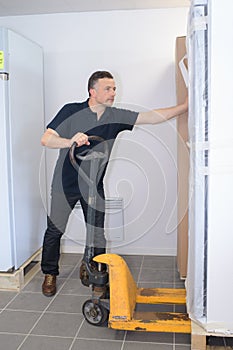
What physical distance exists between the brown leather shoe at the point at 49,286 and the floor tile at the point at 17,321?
274mm

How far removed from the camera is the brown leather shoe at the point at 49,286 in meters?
Result: 2.97

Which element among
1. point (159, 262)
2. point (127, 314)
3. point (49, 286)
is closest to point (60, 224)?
point (49, 286)

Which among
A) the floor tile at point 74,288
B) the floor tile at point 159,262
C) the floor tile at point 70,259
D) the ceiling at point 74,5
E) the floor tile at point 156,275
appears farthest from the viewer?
the floor tile at point 70,259

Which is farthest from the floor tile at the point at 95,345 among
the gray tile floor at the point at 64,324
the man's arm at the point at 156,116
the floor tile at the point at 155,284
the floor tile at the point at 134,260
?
the man's arm at the point at 156,116

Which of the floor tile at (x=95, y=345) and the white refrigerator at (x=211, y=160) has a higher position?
the white refrigerator at (x=211, y=160)

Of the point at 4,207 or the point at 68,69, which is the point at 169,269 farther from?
the point at 68,69

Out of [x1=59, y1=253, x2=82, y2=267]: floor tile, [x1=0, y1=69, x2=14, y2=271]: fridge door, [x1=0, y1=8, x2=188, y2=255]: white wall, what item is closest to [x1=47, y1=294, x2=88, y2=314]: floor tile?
[x1=0, y1=69, x2=14, y2=271]: fridge door

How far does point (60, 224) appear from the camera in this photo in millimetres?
3031

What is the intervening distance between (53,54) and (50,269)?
6.15 feet

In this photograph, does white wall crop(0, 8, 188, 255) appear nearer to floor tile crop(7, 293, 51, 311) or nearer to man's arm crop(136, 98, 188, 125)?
man's arm crop(136, 98, 188, 125)

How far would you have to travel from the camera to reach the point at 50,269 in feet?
9.96

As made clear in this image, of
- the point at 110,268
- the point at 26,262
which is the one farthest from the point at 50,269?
the point at 110,268

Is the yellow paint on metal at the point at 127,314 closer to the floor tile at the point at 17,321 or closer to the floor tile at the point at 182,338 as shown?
the floor tile at the point at 182,338

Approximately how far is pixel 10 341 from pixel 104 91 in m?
1.61
